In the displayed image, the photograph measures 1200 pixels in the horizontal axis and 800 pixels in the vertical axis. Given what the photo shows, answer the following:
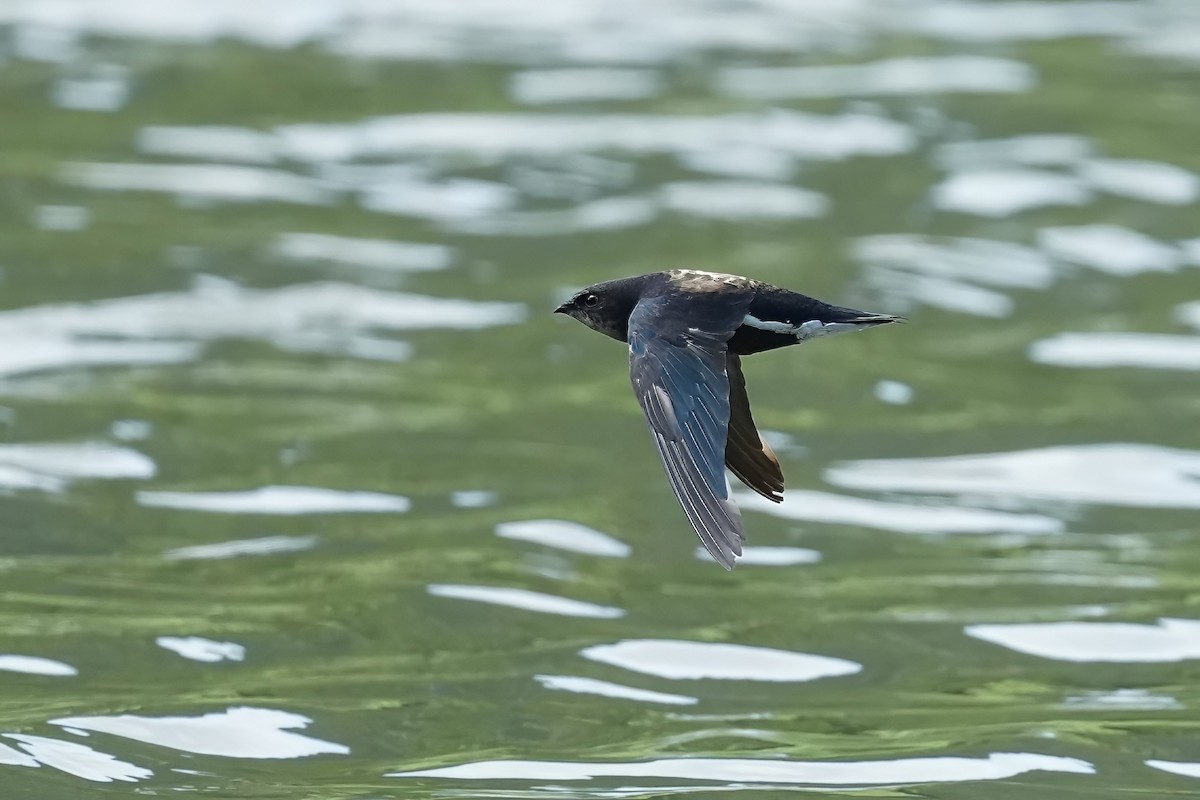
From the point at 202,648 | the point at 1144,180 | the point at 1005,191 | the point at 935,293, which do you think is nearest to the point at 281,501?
the point at 202,648

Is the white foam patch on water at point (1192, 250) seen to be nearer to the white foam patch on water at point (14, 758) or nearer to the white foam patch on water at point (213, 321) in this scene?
the white foam patch on water at point (213, 321)

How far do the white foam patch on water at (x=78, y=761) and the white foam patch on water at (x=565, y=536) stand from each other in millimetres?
2417

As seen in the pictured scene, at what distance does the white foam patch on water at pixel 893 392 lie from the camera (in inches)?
392

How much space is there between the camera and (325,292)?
11.2 meters

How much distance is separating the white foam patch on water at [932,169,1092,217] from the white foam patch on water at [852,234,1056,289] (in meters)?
0.61

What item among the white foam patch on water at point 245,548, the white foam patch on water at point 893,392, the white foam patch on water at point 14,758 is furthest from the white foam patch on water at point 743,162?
the white foam patch on water at point 14,758

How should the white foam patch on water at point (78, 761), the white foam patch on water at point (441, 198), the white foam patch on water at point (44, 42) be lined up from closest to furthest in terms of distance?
the white foam patch on water at point (78, 761)
the white foam patch on water at point (441, 198)
the white foam patch on water at point (44, 42)

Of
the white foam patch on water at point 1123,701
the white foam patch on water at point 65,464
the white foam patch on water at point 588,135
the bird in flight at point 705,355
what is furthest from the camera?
the white foam patch on water at point 588,135

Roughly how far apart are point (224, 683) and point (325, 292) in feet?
15.5

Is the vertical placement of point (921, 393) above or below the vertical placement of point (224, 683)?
above

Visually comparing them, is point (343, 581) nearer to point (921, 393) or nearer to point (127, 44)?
point (921, 393)

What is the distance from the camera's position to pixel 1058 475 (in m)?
9.06

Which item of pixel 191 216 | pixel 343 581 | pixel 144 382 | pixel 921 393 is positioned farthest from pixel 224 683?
pixel 191 216

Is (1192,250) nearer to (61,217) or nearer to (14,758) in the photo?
(61,217)
